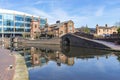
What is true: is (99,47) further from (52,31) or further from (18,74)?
(52,31)

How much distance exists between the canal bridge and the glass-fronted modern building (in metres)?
49.2

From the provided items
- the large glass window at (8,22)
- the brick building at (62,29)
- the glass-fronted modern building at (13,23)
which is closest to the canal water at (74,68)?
the brick building at (62,29)

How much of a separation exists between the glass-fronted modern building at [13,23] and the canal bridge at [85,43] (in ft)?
161

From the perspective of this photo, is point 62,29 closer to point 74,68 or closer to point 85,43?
point 85,43

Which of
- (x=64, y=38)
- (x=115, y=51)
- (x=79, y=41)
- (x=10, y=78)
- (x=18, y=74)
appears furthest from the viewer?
(x=64, y=38)

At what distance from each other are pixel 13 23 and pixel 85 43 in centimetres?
6842

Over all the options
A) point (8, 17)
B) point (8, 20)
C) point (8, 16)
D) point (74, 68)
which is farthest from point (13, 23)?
point (74, 68)

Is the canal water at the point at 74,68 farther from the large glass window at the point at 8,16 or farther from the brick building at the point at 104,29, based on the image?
the large glass window at the point at 8,16

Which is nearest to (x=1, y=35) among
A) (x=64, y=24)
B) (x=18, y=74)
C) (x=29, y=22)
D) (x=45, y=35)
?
(x=29, y=22)

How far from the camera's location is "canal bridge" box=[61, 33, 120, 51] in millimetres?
52469

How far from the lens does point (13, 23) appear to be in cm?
12525

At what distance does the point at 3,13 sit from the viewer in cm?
12219

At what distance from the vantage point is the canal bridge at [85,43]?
52.5 m

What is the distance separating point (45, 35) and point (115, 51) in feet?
218
